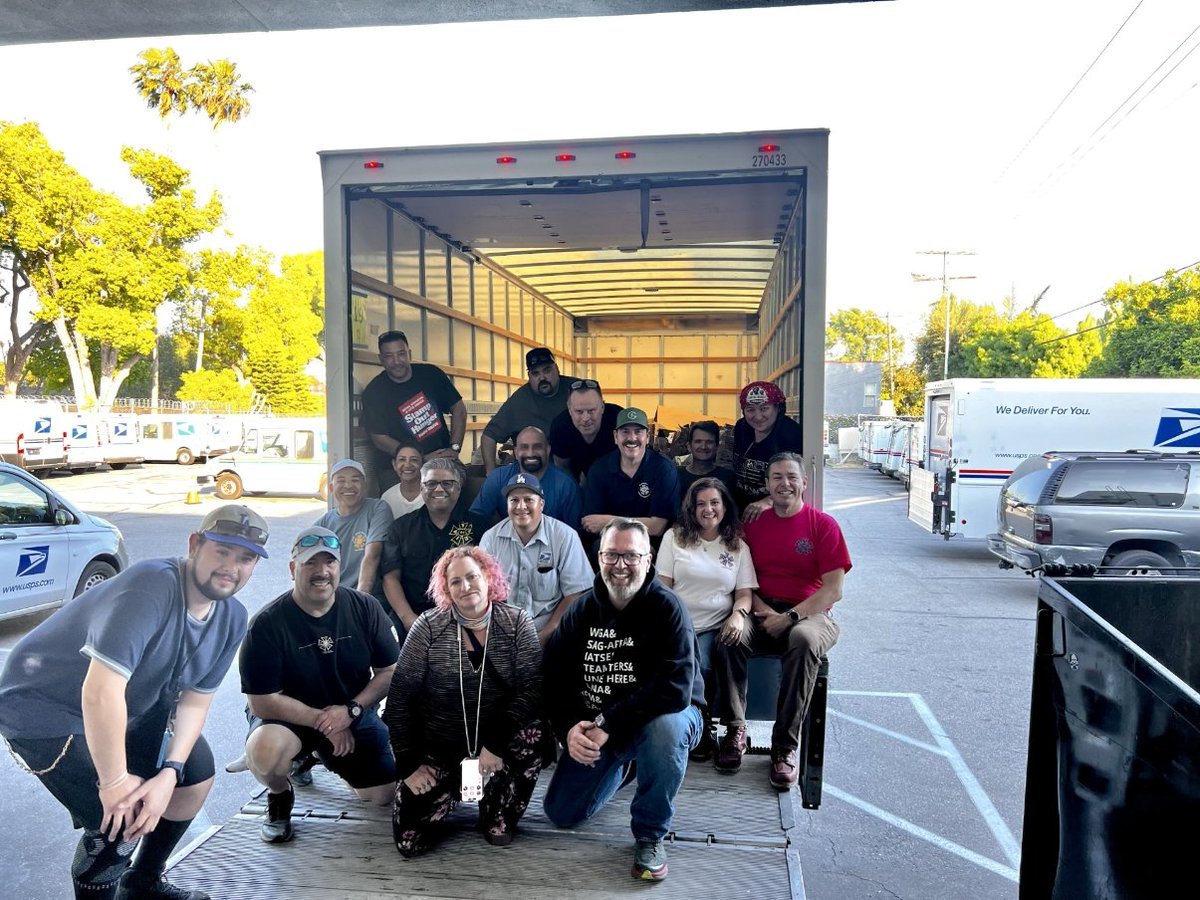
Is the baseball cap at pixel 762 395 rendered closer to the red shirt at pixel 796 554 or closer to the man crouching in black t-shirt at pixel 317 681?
the red shirt at pixel 796 554

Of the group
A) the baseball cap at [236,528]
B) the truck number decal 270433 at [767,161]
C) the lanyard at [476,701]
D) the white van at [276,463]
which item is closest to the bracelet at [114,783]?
the baseball cap at [236,528]

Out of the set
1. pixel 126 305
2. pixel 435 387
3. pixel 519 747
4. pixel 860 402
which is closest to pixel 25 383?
pixel 126 305

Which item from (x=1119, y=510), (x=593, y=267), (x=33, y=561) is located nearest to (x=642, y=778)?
(x=33, y=561)

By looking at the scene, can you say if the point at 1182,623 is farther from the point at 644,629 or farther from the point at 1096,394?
the point at 1096,394

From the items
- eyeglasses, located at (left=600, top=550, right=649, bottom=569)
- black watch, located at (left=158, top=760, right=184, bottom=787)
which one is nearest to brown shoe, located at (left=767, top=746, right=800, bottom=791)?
eyeglasses, located at (left=600, top=550, right=649, bottom=569)

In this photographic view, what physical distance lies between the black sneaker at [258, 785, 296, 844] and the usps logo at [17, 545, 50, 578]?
4835 millimetres

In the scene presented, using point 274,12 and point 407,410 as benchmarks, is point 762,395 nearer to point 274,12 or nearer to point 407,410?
point 407,410

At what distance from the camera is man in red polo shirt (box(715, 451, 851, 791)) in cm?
395

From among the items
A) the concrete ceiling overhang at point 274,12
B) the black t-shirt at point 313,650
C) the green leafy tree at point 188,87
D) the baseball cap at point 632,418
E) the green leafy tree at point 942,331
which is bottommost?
the black t-shirt at point 313,650

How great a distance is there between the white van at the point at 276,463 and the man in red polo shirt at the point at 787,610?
605 inches

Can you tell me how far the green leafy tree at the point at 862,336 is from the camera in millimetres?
75250

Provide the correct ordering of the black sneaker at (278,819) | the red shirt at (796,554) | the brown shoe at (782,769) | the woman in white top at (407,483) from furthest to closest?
the woman in white top at (407,483) < the red shirt at (796,554) < the brown shoe at (782,769) < the black sneaker at (278,819)

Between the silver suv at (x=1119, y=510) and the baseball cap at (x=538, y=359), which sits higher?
the baseball cap at (x=538, y=359)

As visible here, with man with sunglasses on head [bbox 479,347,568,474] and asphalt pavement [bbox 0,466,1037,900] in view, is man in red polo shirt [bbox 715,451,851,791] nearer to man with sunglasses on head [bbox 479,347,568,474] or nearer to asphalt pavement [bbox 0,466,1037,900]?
asphalt pavement [bbox 0,466,1037,900]
